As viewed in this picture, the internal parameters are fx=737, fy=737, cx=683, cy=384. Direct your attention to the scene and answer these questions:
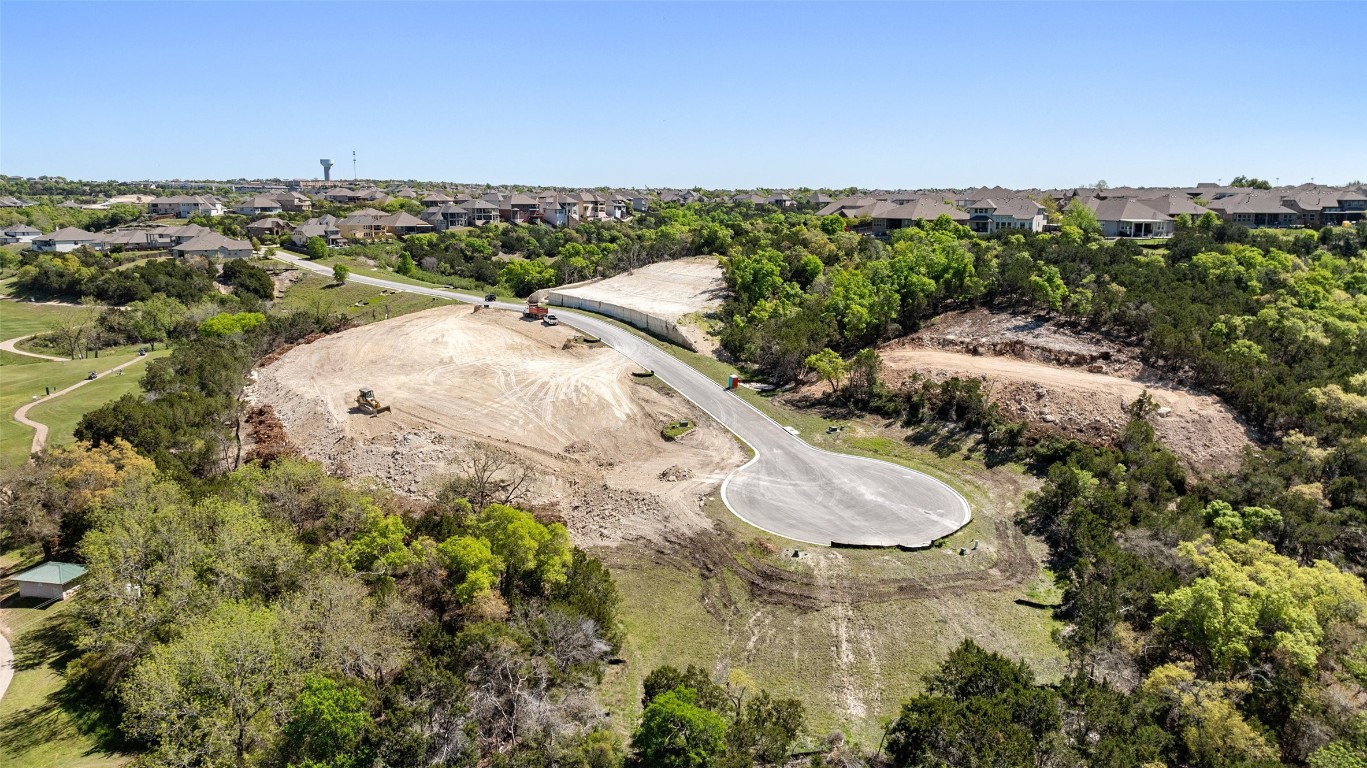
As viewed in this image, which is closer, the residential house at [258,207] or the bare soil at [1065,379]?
the bare soil at [1065,379]

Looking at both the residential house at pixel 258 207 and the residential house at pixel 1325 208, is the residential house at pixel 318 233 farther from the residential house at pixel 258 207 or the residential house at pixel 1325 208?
the residential house at pixel 1325 208

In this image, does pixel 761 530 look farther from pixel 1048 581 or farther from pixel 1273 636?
pixel 1273 636

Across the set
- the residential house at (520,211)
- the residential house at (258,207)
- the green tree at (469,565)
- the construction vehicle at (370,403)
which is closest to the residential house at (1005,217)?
the construction vehicle at (370,403)

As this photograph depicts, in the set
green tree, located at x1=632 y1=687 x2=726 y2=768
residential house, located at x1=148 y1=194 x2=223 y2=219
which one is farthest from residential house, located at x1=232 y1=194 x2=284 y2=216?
green tree, located at x1=632 y1=687 x2=726 y2=768

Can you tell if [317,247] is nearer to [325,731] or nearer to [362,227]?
[362,227]

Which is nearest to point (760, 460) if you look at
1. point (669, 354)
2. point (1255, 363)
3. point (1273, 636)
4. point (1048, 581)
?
point (1048, 581)

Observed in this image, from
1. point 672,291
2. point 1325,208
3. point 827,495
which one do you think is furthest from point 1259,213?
point 827,495
